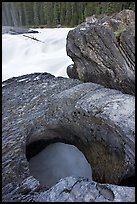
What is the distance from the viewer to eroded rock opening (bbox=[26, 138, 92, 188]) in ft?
14.8

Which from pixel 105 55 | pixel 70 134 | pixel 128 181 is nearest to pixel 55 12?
pixel 105 55

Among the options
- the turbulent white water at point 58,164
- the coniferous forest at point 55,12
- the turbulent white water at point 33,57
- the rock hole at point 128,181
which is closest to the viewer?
the rock hole at point 128,181

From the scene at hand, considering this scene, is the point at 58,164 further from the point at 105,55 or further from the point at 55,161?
the point at 105,55

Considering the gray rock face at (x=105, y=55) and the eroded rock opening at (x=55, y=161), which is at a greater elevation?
the gray rock face at (x=105, y=55)

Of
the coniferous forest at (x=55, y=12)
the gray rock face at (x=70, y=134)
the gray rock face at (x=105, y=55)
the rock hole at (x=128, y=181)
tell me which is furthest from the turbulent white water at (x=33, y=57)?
the coniferous forest at (x=55, y=12)

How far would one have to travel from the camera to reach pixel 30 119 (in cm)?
441

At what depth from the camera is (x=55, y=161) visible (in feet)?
15.8

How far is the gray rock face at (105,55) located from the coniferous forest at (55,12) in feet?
48.0

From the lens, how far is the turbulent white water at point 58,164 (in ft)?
14.8

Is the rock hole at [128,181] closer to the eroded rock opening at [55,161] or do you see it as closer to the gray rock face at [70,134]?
the gray rock face at [70,134]

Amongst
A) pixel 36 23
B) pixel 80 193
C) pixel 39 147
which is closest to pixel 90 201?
pixel 80 193

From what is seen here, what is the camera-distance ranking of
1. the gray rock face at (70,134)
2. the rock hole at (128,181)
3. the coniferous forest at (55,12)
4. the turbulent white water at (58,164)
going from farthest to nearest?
the coniferous forest at (55,12) → the turbulent white water at (58,164) → the rock hole at (128,181) → the gray rock face at (70,134)

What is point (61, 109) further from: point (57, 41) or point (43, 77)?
point (57, 41)

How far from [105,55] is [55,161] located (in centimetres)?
252
